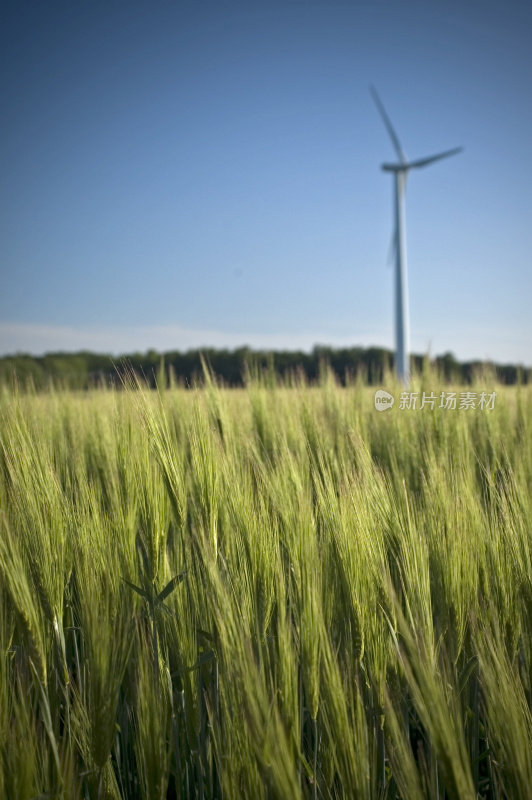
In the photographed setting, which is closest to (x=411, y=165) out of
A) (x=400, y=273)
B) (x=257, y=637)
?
(x=400, y=273)

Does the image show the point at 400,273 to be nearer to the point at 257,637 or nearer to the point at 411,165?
the point at 411,165

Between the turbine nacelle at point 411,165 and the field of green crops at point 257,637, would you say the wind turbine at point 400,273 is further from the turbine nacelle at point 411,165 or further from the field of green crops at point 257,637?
the field of green crops at point 257,637

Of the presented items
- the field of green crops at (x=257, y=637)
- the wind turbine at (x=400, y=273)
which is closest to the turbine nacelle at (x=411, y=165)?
the wind turbine at (x=400, y=273)

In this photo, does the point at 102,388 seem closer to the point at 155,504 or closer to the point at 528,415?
the point at 528,415

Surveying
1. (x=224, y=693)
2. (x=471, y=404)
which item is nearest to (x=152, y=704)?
(x=224, y=693)

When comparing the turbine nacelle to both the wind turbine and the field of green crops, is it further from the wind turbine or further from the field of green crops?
the field of green crops

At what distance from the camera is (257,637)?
128cm

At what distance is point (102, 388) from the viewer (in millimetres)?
5359

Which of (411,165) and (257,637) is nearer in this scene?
(257,637)

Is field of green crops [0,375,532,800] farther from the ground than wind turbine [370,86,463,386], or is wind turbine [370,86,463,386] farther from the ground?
wind turbine [370,86,463,386]

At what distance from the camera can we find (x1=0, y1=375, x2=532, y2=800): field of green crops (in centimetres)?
104

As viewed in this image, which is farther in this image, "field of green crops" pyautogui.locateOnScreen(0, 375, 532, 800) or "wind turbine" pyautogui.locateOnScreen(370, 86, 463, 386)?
"wind turbine" pyautogui.locateOnScreen(370, 86, 463, 386)

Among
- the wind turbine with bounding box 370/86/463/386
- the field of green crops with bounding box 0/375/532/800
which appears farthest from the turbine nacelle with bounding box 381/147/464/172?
the field of green crops with bounding box 0/375/532/800

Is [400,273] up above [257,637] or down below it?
above
